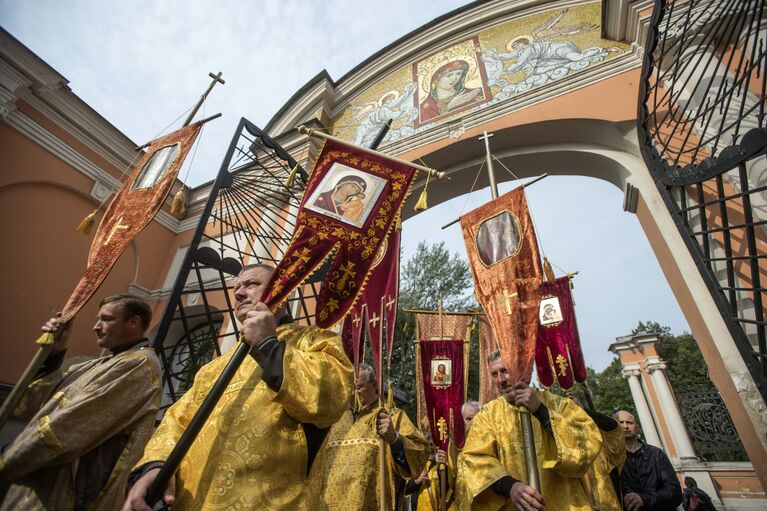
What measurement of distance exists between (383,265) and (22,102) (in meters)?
7.06

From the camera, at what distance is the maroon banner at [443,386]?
4.98 metres

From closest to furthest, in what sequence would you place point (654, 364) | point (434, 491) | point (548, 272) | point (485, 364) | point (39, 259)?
point (548, 272) < point (434, 491) < point (485, 364) < point (39, 259) < point (654, 364)

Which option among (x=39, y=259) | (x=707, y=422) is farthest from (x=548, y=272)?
(x=707, y=422)

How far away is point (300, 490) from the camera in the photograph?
161 centimetres

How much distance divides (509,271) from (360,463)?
2123 mm

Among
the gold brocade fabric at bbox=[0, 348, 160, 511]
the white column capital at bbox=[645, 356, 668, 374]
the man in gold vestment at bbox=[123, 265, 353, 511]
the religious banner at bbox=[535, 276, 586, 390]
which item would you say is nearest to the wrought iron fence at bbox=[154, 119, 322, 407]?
the gold brocade fabric at bbox=[0, 348, 160, 511]

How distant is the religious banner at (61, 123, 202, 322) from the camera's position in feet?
11.9

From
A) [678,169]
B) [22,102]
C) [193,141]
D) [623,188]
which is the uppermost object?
[22,102]

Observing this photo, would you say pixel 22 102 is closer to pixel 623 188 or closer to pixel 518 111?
pixel 518 111

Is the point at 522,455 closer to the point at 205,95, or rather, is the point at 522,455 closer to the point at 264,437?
the point at 264,437

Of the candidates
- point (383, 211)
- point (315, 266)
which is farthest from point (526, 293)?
point (315, 266)

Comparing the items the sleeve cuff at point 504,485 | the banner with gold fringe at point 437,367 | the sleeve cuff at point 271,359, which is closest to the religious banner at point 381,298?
the banner with gold fringe at point 437,367

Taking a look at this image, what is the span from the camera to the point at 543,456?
8.89 ft

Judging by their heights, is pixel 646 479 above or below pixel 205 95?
below
